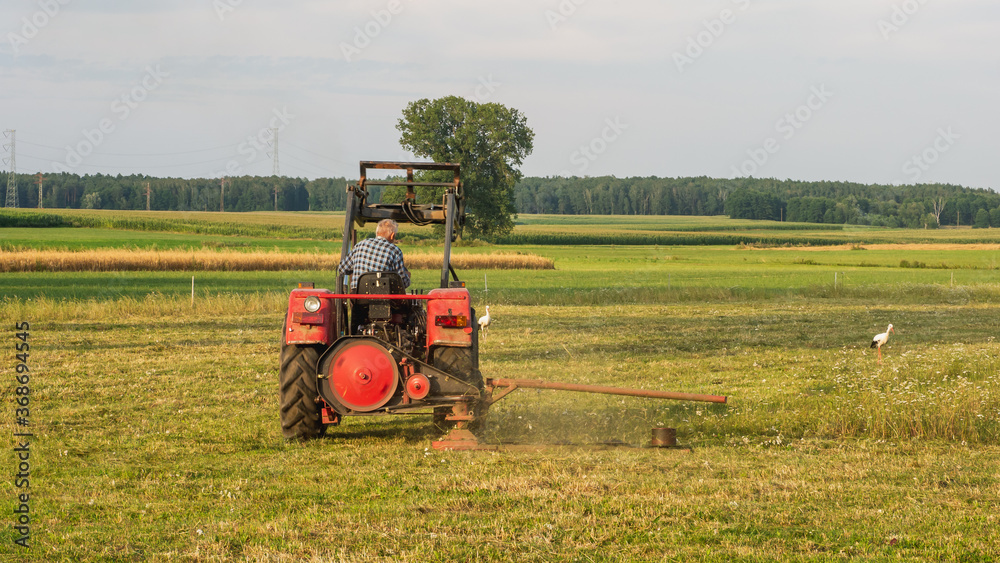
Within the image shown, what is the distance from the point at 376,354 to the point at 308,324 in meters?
0.67

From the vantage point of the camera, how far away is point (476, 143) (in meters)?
64.3

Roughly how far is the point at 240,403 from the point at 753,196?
5353 inches

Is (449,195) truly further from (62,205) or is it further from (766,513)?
(62,205)

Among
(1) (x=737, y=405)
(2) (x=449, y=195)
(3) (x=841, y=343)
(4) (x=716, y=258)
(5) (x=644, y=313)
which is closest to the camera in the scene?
(2) (x=449, y=195)

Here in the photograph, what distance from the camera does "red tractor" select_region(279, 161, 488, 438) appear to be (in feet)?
24.3

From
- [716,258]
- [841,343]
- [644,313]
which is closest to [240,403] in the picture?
[841,343]

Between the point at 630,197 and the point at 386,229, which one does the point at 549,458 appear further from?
the point at 630,197

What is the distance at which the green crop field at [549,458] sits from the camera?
5.15m

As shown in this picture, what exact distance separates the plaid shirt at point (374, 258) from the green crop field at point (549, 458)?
1.53 meters

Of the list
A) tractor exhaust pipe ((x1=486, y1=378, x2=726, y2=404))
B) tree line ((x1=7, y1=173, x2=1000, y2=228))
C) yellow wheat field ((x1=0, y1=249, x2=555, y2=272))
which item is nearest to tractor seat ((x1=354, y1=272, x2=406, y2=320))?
tractor exhaust pipe ((x1=486, y1=378, x2=726, y2=404))

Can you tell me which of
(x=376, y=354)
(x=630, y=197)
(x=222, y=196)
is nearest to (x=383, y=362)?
(x=376, y=354)

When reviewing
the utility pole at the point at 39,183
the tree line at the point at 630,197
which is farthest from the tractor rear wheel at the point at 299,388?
the utility pole at the point at 39,183

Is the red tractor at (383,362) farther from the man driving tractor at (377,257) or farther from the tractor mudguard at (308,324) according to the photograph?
the man driving tractor at (377,257)

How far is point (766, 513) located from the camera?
5746 mm
